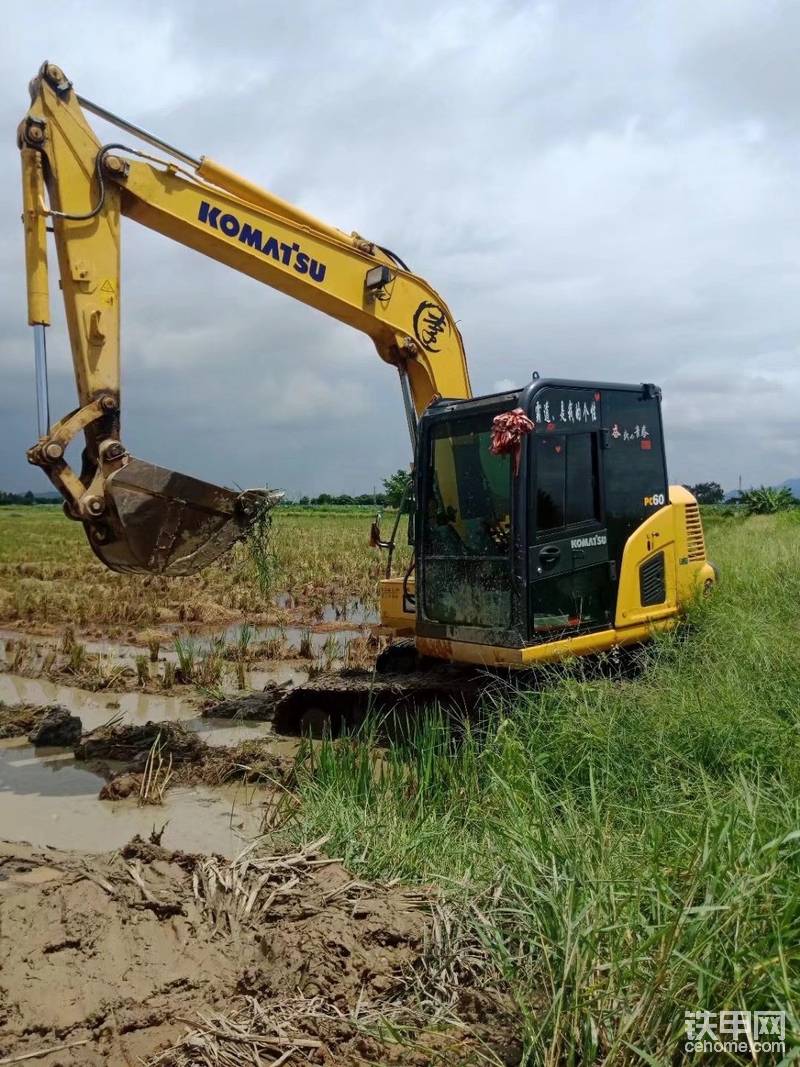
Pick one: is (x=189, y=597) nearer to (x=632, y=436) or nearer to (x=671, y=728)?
(x=632, y=436)

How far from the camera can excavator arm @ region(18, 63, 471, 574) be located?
5992 millimetres

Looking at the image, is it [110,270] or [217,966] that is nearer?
[217,966]

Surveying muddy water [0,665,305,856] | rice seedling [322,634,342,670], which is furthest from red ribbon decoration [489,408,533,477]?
rice seedling [322,634,342,670]

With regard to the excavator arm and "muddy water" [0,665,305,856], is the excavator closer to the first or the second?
the excavator arm

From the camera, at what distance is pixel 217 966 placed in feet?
9.68

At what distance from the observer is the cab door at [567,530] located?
6051mm

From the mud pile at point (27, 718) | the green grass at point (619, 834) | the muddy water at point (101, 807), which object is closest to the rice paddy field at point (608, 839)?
the green grass at point (619, 834)

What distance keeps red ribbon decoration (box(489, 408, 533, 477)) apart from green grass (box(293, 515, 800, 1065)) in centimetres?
154

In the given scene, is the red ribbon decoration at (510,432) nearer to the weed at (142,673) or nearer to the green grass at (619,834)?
the green grass at (619,834)

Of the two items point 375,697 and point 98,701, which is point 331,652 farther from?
point 375,697

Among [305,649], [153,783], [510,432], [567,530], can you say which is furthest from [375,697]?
[305,649]

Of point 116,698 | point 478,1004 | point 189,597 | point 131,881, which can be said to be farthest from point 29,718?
point 189,597

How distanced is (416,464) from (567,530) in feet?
4.32

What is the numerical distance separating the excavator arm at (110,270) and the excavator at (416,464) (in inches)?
0.5
